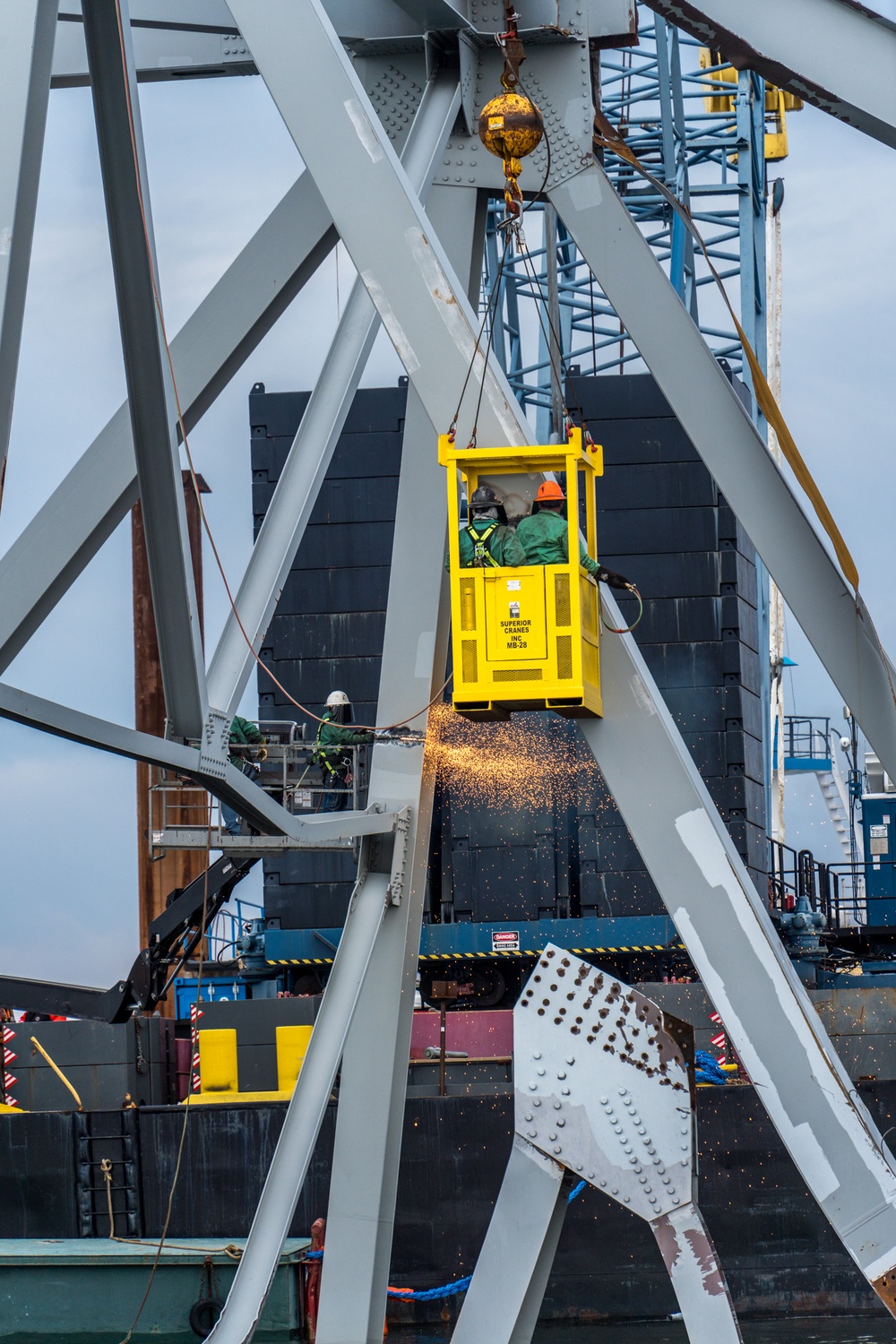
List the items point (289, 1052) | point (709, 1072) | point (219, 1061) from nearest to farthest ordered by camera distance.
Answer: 1. point (709, 1072)
2. point (289, 1052)
3. point (219, 1061)

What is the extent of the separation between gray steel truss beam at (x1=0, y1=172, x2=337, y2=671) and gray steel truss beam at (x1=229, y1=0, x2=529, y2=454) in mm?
2338

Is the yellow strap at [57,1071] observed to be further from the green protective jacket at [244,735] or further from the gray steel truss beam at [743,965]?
the gray steel truss beam at [743,965]

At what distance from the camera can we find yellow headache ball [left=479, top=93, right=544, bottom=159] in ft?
33.9

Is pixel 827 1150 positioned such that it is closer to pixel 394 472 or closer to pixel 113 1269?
pixel 113 1269

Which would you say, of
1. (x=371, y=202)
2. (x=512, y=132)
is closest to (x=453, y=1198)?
(x=512, y=132)

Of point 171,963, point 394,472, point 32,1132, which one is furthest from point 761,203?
point 32,1132

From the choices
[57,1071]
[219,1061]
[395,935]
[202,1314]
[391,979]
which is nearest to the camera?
[391,979]

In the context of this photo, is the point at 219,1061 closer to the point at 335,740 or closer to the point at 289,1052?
the point at 289,1052

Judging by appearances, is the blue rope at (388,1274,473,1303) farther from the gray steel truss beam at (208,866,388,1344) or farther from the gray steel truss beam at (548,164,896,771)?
→ the gray steel truss beam at (548,164,896,771)

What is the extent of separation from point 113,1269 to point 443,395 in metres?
10.9

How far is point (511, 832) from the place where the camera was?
25.3 metres

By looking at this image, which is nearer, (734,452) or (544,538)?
(544,538)

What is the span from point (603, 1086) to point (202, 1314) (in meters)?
8.68

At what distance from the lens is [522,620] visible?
9070 mm
